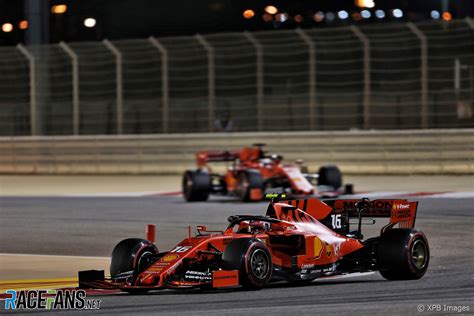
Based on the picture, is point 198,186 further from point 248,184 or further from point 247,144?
point 247,144

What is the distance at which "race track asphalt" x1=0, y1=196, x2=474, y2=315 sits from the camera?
7.54 meters

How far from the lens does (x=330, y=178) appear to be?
18.2 metres

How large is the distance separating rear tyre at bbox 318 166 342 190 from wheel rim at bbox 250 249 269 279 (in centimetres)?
978

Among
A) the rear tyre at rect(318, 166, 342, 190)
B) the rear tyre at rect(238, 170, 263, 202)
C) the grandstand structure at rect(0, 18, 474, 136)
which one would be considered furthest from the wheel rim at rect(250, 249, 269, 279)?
the grandstand structure at rect(0, 18, 474, 136)

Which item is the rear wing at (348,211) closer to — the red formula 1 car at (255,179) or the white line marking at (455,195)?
the red formula 1 car at (255,179)

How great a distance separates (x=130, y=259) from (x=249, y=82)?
1649cm

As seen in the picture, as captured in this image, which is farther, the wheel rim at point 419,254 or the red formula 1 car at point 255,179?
the red formula 1 car at point 255,179

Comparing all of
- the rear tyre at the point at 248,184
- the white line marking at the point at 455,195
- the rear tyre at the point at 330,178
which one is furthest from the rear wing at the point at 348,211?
the rear tyre at the point at 330,178

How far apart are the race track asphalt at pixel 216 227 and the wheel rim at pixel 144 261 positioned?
324 mm

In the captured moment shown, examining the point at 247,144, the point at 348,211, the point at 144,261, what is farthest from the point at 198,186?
the point at 144,261

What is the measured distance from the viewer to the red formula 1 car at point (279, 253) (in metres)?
8.27

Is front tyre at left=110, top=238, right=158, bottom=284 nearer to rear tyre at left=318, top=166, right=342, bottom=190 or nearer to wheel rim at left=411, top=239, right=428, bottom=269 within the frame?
wheel rim at left=411, top=239, right=428, bottom=269

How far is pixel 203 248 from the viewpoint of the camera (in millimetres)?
8492

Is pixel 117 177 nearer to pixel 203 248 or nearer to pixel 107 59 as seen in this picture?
pixel 107 59
